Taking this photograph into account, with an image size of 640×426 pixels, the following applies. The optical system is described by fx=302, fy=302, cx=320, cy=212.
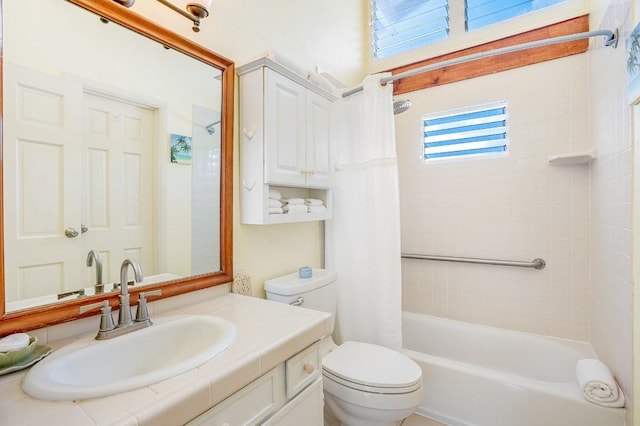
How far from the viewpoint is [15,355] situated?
28.0 inches

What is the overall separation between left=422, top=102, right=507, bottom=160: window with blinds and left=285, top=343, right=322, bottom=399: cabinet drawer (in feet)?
6.17

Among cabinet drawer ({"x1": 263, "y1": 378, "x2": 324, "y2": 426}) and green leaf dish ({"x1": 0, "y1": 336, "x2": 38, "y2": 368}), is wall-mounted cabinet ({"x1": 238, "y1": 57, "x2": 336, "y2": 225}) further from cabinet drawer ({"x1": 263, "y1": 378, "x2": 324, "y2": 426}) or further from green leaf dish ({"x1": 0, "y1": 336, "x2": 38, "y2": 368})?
green leaf dish ({"x1": 0, "y1": 336, "x2": 38, "y2": 368})

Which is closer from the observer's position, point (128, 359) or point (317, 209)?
point (128, 359)

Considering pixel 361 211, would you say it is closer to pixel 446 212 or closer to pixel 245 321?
pixel 446 212

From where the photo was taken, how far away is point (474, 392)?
5.33 ft

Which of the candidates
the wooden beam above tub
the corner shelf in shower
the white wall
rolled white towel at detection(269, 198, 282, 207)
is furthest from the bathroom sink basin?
the wooden beam above tub

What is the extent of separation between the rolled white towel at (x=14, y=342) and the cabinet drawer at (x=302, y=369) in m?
0.66

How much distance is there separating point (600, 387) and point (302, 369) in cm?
136

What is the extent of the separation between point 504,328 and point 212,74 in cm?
240

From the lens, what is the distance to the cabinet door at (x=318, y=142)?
1.68 m

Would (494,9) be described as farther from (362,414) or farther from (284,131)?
(362,414)

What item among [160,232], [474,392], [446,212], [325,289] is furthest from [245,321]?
[446,212]

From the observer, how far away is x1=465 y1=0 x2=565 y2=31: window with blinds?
209 cm

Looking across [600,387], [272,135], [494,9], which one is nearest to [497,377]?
[600,387]
